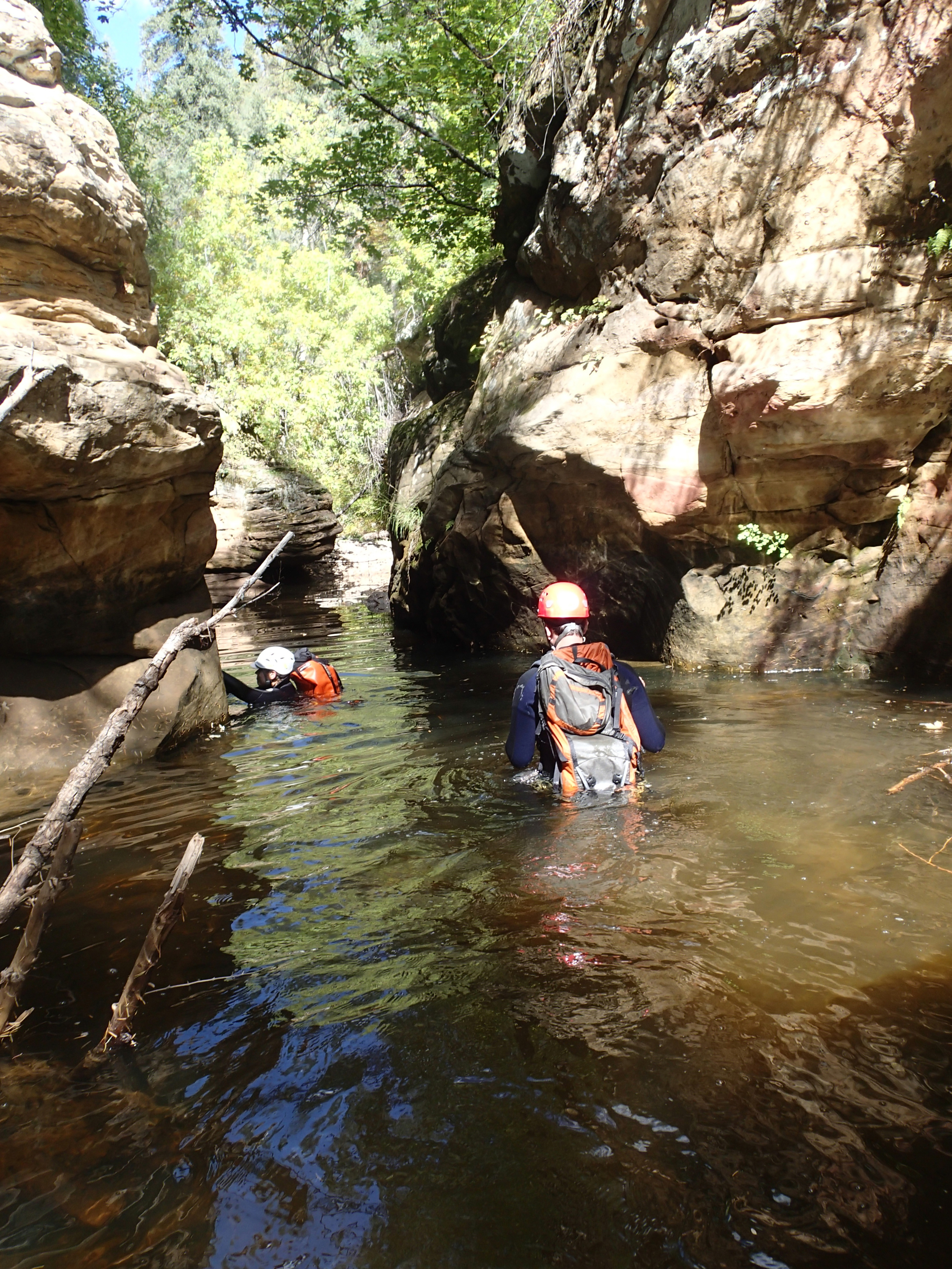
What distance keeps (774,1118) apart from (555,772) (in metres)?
2.96

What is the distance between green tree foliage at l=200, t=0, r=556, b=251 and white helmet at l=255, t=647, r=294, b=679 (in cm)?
851

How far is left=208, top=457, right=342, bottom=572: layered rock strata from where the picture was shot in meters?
21.6

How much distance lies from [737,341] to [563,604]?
5366 mm

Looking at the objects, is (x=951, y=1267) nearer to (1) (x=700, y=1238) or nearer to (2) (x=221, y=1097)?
(1) (x=700, y=1238)

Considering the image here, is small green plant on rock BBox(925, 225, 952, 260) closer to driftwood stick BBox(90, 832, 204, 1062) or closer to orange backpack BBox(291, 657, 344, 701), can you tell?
orange backpack BBox(291, 657, 344, 701)

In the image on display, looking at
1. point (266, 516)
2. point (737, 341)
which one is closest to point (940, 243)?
point (737, 341)

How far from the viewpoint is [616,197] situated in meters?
9.96

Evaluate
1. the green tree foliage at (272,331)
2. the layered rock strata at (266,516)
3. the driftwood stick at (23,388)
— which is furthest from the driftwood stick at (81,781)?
the green tree foliage at (272,331)

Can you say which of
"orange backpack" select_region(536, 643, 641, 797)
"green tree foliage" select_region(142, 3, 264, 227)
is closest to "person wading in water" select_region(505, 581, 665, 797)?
"orange backpack" select_region(536, 643, 641, 797)

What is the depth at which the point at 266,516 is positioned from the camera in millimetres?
22516

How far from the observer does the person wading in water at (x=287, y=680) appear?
9.04 metres

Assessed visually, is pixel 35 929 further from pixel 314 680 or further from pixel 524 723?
pixel 314 680

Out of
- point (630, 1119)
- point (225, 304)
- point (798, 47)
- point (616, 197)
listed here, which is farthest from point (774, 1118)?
point (225, 304)

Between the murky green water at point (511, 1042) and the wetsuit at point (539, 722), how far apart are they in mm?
325
